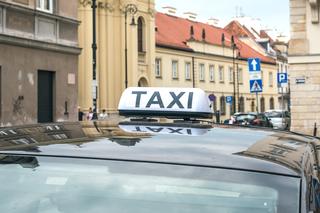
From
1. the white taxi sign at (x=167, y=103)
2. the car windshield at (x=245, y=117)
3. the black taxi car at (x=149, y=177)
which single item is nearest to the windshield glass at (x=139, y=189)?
the black taxi car at (x=149, y=177)

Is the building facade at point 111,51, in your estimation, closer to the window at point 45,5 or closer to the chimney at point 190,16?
the window at point 45,5

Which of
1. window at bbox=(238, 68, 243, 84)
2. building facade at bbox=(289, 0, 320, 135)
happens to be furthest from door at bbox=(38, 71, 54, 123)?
window at bbox=(238, 68, 243, 84)

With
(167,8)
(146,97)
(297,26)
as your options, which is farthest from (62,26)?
(167,8)

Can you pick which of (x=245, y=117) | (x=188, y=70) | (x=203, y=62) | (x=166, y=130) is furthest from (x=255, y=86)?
(x=203, y=62)

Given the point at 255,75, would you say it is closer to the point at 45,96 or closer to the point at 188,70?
the point at 45,96

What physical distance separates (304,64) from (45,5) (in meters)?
12.2

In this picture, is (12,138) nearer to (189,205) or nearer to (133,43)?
(189,205)

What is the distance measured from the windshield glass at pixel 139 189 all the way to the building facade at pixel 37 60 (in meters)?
17.5

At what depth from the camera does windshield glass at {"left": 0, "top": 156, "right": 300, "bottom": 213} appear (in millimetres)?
2201

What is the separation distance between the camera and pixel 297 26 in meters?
27.5

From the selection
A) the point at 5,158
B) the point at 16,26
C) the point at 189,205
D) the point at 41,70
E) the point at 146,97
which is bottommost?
the point at 189,205

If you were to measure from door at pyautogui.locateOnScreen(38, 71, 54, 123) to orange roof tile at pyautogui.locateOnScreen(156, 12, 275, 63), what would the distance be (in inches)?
1492

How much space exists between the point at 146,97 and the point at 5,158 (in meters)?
1.26

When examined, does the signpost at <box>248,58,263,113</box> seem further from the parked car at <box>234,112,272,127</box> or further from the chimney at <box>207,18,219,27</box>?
the chimney at <box>207,18,219,27</box>
